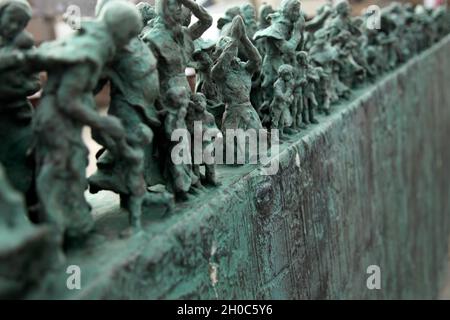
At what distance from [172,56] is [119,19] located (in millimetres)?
755

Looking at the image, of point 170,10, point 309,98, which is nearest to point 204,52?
point 170,10

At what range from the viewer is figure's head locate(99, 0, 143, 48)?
6.75 feet

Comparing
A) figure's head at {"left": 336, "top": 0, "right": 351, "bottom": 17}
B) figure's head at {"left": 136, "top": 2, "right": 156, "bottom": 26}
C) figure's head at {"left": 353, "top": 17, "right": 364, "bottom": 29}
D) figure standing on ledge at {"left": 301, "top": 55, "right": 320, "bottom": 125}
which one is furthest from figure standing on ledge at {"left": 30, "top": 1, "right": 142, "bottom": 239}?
figure's head at {"left": 353, "top": 17, "right": 364, "bottom": 29}

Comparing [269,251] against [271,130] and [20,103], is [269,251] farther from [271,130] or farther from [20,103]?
[20,103]

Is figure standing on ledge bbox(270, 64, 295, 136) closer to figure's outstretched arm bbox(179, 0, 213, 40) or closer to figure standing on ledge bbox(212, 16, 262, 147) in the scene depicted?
figure standing on ledge bbox(212, 16, 262, 147)

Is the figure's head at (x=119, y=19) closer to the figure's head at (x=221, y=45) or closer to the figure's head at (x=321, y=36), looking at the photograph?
the figure's head at (x=221, y=45)

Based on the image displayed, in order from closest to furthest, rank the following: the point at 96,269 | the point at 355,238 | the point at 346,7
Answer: the point at 96,269, the point at 355,238, the point at 346,7

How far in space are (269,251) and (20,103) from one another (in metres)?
1.60

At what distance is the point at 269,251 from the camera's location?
10.4ft

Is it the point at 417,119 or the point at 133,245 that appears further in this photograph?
the point at 417,119

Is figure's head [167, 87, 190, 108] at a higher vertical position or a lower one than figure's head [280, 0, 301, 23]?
lower

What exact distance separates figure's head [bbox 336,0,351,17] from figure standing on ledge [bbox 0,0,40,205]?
12.0 ft

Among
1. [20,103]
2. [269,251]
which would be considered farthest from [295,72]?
[20,103]

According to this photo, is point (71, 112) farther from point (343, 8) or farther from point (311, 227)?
point (343, 8)
